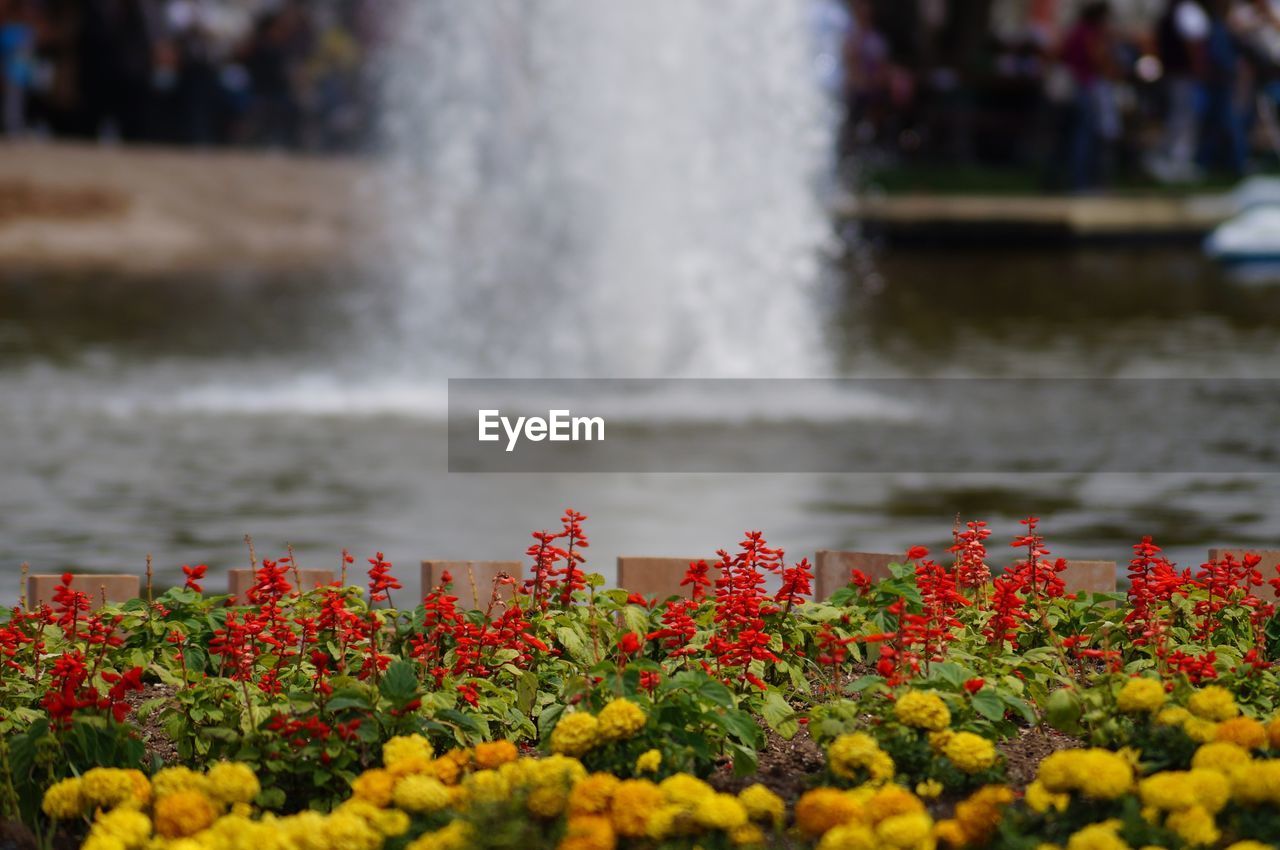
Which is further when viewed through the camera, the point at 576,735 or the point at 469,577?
the point at 469,577

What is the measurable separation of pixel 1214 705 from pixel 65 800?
6.55 feet

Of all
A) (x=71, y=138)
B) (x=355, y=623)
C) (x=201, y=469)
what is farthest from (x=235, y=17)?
(x=355, y=623)

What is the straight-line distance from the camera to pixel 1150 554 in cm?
462

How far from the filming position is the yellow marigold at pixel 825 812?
3.53 meters

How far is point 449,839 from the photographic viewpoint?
3357 millimetres

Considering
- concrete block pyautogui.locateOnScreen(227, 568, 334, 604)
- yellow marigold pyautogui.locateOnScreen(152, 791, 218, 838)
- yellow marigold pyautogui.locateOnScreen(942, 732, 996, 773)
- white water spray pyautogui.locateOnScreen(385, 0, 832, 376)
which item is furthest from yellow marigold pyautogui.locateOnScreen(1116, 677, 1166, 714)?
white water spray pyautogui.locateOnScreen(385, 0, 832, 376)

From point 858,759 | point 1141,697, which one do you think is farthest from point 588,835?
point 1141,697

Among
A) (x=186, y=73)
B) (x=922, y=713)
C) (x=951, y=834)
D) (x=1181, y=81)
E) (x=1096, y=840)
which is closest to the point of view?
(x=1096, y=840)

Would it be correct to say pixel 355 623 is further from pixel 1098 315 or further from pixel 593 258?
pixel 1098 315

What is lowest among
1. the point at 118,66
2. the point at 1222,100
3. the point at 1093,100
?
the point at 1093,100

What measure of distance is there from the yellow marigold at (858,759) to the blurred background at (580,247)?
3645mm

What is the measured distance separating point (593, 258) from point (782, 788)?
1058cm

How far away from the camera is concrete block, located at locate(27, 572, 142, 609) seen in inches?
196

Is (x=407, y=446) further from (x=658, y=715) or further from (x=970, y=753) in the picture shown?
(x=970, y=753)
